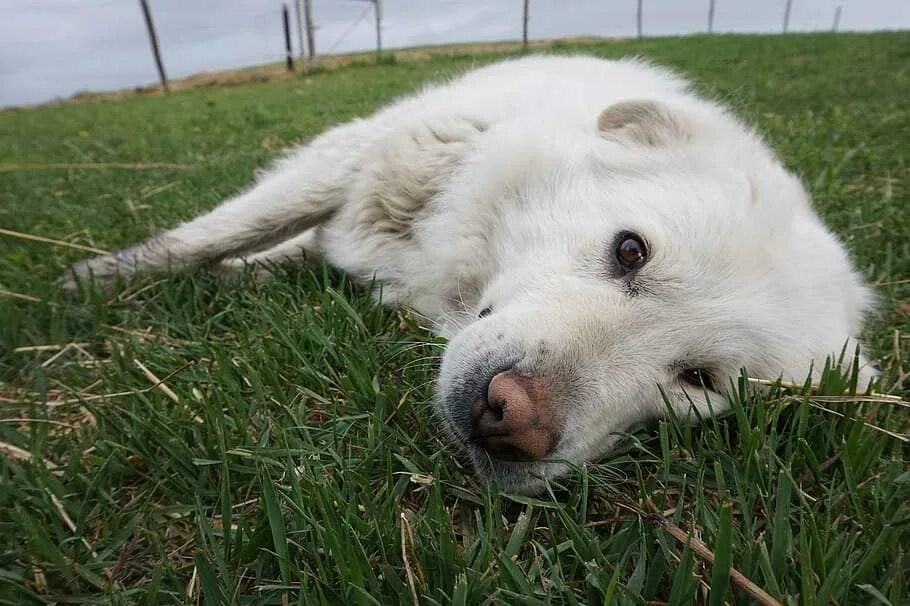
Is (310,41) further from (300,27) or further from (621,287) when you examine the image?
(621,287)

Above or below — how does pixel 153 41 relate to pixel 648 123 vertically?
above

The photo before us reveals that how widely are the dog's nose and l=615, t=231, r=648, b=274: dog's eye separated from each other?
57cm

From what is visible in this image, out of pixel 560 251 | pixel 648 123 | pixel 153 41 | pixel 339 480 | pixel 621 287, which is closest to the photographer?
pixel 339 480

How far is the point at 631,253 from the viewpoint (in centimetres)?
182

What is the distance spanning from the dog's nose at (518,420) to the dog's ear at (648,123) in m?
1.23

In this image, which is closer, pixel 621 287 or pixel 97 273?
pixel 621 287

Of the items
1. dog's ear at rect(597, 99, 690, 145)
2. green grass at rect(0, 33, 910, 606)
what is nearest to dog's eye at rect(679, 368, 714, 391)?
green grass at rect(0, 33, 910, 606)

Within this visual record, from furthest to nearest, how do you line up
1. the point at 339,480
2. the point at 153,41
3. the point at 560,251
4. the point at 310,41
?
the point at 153,41 < the point at 310,41 < the point at 560,251 < the point at 339,480

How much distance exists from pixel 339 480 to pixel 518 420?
463mm

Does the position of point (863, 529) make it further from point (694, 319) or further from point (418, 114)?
point (418, 114)

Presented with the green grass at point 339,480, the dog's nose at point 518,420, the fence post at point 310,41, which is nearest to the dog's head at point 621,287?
the dog's nose at point 518,420

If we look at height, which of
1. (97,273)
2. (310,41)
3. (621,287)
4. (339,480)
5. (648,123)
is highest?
(310,41)

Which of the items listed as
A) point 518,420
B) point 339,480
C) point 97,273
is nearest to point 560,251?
point 518,420

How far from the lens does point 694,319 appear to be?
1.72m
